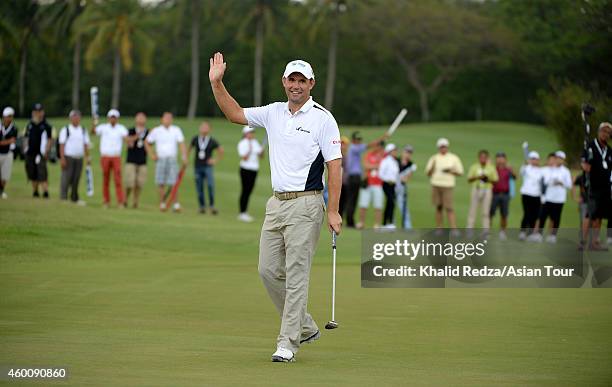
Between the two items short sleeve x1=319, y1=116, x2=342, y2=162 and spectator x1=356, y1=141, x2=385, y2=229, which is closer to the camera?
short sleeve x1=319, y1=116, x2=342, y2=162

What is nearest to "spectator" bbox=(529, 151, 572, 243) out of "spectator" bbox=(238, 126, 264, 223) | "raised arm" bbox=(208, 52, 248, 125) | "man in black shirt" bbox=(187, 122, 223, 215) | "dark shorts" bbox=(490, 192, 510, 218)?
"dark shorts" bbox=(490, 192, 510, 218)

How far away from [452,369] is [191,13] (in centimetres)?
8736

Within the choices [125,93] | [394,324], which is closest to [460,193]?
[394,324]

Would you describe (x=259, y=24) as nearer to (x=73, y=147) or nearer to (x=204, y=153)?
(x=204, y=153)

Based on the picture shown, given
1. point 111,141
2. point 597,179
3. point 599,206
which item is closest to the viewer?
point 597,179

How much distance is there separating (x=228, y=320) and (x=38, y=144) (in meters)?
16.3

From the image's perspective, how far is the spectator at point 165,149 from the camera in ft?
91.8

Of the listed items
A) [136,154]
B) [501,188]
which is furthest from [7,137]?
[501,188]

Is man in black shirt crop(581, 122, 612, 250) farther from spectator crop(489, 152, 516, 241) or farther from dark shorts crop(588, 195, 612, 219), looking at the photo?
spectator crop(489, 152, 516, 241)

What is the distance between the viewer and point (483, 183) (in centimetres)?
2806

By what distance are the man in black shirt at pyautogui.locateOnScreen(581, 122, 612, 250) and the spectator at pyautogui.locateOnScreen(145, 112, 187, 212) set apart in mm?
10599

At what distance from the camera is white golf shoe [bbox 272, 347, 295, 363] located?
891 cm

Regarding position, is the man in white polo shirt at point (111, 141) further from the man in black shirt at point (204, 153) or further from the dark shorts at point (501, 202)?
the dark shorts at point (501, 202)

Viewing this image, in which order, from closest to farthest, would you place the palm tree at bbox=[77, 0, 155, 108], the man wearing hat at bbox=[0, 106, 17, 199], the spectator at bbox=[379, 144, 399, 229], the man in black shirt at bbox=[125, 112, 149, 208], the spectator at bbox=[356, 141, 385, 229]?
the man wearing hat at bbox=[0, 106, 17, 199], the man in black shirt at bbox=[125, 112, 149, 208], the spectator at bbox=[379, 144, 399, 229], the spectator at bbox=[356, 141, 385, 229], the palm tree at bbox=[77, 0, 155, 108]
